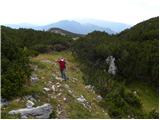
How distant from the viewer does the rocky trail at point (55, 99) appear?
14523 millimetres

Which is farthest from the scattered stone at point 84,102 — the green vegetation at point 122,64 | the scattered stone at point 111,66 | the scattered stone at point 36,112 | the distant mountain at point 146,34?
the distant mountain at point 146,34

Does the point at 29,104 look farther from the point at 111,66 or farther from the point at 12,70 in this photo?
the point at 111,66

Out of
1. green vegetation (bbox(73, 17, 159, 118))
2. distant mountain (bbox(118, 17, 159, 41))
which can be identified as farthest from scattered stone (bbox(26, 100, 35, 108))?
distant mountain (bbox(118, 17, 159, 41))

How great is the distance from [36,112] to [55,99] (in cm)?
254

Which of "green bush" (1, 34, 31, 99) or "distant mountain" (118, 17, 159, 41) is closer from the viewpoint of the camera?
"green bush" (1, 34, 31, 99)

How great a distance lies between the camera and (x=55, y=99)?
16.6 m

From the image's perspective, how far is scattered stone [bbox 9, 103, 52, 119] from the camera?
45.7 ft

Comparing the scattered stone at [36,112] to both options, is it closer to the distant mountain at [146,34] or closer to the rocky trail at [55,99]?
the rocky trail at [55,99]

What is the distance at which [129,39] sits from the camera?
1105 inches


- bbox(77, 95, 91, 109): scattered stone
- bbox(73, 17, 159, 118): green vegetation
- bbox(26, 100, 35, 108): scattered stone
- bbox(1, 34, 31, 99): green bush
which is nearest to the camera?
bbox(26, 100, 35, 108): scattered stone

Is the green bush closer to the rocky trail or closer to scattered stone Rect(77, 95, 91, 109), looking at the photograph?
the rocky trail

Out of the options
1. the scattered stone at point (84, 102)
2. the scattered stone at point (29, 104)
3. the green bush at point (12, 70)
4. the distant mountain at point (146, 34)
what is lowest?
the scattered stone at point (84, 102)

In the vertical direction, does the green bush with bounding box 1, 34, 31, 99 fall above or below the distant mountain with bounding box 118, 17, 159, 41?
below

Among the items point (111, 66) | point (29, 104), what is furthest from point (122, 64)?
point (29, 104)
